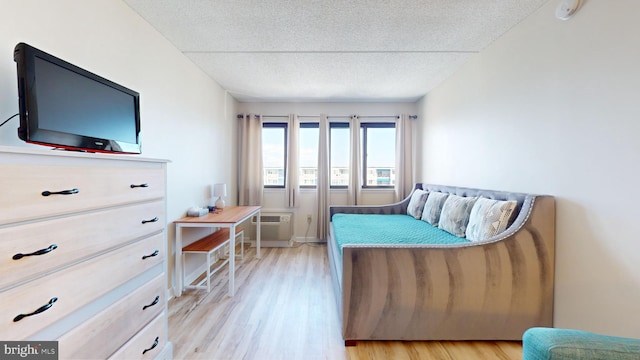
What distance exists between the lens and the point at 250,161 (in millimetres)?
4188

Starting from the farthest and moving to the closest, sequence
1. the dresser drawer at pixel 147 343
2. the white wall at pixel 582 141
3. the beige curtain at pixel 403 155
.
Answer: the beige curtain at pixel 403 155 < the white wall at pixel 582 141 < the dresser drawer at pixel 147 343

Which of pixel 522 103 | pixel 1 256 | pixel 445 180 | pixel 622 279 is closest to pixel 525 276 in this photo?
pixel 622 279

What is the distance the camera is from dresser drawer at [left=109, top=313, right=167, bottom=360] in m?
1.15

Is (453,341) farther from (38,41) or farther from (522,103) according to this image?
(38,41)

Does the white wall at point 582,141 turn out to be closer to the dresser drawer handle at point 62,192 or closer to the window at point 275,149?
the dresser drawer handle at point 62,192

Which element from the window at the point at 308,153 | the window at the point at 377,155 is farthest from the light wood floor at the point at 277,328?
the window at the point at 377,155

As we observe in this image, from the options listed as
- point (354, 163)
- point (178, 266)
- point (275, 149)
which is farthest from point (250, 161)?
point (178, 266)

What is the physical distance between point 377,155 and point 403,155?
1.44 feet

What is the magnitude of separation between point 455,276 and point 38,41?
2.71 metres

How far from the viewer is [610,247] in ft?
4.48

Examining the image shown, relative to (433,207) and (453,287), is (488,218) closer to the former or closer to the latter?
(453,287)

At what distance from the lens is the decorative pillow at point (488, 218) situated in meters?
1.84

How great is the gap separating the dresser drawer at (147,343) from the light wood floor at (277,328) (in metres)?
0.28

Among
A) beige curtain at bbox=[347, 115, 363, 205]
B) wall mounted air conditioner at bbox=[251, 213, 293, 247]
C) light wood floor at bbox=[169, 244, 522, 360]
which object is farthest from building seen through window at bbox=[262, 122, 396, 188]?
light wood floor at bbox=[169, 244, 522, 360]
